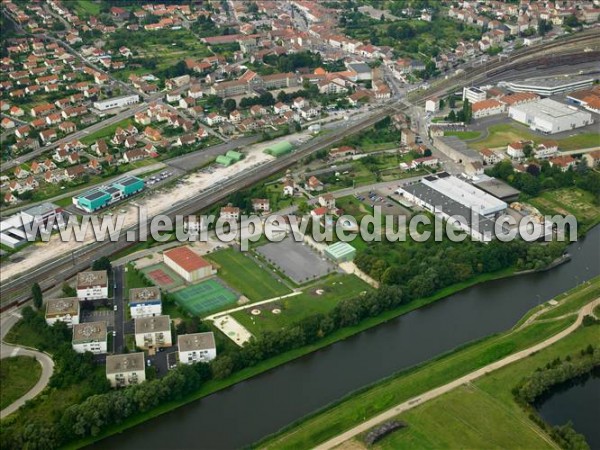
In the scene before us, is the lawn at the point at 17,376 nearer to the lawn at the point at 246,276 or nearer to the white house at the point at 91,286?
the white house at the point at 91,286

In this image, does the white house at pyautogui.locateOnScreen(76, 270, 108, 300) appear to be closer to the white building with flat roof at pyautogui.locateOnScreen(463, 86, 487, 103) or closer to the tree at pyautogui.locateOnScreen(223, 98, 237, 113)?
the tree at pyautogui.locateOnScreen(223, 98, 237, 113)

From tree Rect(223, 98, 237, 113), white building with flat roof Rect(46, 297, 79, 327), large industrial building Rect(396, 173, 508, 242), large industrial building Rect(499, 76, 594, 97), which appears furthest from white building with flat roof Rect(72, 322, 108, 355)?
large industrial building Rect(499, 76, 594, 97)

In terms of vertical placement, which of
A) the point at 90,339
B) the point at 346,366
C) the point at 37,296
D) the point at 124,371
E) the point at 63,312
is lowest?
the point at 346,366

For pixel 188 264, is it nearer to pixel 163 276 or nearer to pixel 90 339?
pixel 163 276

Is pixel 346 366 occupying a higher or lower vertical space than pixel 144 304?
lower

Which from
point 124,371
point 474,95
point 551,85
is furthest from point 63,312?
point 551,85

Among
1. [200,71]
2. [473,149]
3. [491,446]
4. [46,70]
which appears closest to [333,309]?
[491,446]

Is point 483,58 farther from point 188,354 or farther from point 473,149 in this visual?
point 188,354
